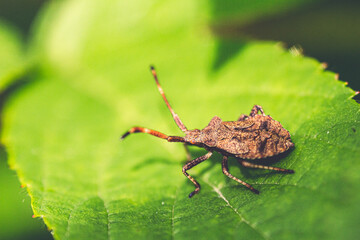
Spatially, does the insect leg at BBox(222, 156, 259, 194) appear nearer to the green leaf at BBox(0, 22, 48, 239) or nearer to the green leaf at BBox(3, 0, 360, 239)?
the green leaf at BBox(3, 0, 360, 239)

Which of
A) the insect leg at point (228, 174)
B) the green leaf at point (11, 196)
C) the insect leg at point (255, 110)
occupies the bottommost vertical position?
the insect leg at point (228, 174)

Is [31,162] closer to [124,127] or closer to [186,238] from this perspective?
[124,127]

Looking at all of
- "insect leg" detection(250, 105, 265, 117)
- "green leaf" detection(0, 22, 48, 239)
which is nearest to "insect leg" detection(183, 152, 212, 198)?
"insect leg" detection(250, 105, 265, 117)

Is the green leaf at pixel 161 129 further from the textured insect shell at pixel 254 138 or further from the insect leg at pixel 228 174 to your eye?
the textured insect shell at pixel 254 138

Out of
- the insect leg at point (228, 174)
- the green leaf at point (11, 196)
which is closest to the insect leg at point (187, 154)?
the insect leg at point (228, 174)

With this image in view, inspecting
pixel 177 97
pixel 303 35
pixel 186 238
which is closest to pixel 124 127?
pixel 177 97

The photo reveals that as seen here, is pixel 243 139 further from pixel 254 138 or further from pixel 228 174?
pixel 228 174

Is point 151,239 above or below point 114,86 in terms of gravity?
below
